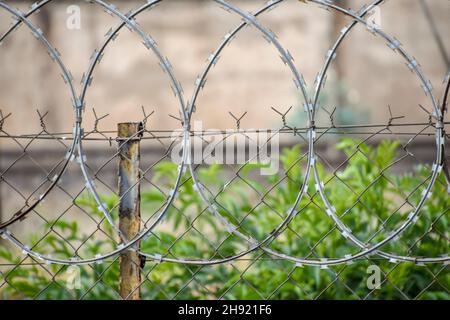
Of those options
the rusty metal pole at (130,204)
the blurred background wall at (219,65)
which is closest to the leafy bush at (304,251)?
the rusty metal pole at (130,204)

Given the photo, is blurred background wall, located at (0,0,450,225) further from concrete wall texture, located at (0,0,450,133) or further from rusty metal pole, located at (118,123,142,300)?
rusty metal pole, located at (118,123,142,300)

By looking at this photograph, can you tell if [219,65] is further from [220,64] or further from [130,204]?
[130,204]

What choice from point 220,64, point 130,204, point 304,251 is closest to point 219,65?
point 220,64

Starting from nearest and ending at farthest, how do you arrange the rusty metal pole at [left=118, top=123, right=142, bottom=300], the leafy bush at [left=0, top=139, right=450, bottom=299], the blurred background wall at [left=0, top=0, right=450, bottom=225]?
the rusty metal pole at [left=118, top=123, right=142, bottom=300], the leafy bush at [left=0, top=139, right=450, bottom=299], the blurred background wall at [left=0, top=0, right=450, bottom=225]

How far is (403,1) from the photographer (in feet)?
23.9

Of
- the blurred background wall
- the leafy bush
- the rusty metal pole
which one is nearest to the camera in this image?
the rusty metal pole

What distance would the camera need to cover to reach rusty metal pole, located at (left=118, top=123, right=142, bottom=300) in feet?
5.51

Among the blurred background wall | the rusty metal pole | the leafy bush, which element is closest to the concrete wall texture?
the blurred background wall

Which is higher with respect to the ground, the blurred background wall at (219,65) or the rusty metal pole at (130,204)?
the blurred background wall at (219,65)

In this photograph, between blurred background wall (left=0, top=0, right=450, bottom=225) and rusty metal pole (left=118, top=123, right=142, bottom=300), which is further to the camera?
blurred background wall (left=0, top=0, right=450, bottom=225)

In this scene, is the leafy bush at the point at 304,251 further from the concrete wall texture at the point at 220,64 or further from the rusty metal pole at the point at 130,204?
the concrete wall texture at the point at 220,64

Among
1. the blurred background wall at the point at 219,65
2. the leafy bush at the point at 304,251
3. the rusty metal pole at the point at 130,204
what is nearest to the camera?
the rusty metal pole at the point at 130,204

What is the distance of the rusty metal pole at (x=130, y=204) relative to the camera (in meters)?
1.68

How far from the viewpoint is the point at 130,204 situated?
1.68 meters
